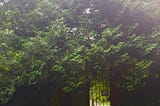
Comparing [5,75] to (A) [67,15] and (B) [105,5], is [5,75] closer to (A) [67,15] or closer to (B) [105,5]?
(A) [67,15]

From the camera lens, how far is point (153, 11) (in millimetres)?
11406

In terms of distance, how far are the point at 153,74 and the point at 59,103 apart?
3.56 m

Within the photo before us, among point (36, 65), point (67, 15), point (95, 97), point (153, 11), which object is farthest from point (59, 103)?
point (153, 11)

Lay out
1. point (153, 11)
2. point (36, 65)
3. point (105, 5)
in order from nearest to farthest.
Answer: point (36, 65) < point (153, 11) < point (105, 5)

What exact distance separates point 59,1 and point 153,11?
133 inches

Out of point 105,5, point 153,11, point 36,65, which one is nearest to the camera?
point 36,65

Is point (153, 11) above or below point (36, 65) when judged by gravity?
above

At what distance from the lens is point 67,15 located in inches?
470

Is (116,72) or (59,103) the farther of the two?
(59,103)

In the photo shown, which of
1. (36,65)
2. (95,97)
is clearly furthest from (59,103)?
(36,65)

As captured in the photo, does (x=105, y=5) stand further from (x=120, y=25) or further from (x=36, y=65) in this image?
(x=36, y=65)

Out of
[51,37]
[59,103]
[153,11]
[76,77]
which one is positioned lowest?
[59,103]

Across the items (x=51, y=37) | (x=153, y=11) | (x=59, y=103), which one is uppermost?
(x=153, y=11)

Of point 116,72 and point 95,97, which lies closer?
point 116,72
